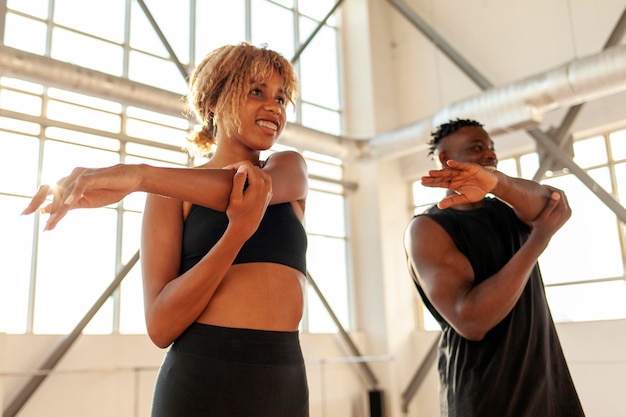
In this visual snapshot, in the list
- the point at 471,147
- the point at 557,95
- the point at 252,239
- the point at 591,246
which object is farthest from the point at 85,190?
the point at 591,246

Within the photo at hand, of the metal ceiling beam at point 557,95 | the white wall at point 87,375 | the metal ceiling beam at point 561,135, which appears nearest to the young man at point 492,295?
the white wall at point 87,375

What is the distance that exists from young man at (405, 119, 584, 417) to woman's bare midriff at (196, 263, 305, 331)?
0.44 meters

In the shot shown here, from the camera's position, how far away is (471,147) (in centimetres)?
215

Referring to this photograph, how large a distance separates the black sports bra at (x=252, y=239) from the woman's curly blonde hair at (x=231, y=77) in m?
0.24

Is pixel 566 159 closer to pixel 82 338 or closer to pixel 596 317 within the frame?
pixel 596 317

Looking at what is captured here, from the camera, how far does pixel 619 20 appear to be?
26.7ft

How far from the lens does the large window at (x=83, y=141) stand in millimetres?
7305

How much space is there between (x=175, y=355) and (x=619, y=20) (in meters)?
8.44

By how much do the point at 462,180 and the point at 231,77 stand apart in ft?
1.91

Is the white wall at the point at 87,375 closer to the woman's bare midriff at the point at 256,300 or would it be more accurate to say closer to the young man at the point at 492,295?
the young man at the point at 492,295

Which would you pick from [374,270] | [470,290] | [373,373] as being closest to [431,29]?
[374,270]

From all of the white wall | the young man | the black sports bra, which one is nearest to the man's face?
the young man

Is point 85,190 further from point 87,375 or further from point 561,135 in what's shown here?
point 561,135

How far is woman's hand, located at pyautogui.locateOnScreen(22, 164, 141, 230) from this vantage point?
3.33 feet
